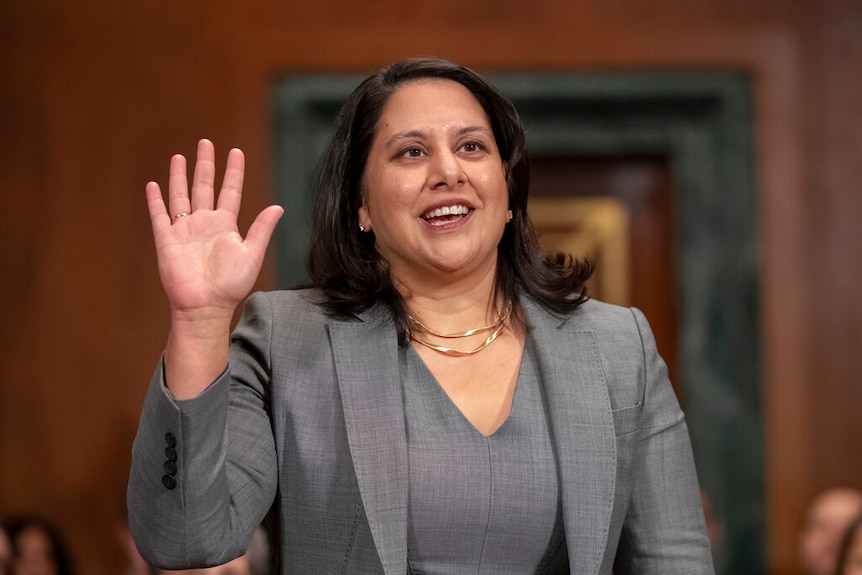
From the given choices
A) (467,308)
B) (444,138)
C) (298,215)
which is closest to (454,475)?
(467,308)

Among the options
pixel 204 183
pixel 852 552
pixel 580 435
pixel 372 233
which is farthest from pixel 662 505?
pixel 852 552

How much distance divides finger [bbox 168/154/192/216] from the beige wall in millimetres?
2623

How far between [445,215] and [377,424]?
16.0 inches

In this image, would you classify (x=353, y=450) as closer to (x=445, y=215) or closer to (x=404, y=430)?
(x=404, y=430)

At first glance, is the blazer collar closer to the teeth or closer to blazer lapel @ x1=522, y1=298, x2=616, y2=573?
blazer lapel @ x1=522, y1=298, x2=616, y2=573

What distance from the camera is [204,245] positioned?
1829 millimetres

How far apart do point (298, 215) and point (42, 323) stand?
3.32ft

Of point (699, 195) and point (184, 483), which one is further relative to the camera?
point (699, 195)

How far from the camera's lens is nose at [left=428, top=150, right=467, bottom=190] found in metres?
2.12

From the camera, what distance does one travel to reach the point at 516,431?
205 centimetres

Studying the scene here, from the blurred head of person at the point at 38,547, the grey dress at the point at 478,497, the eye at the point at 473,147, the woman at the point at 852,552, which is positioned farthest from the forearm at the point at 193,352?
the blurred head of person at the point at 38,547

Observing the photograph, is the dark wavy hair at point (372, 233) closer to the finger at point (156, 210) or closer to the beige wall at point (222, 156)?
the finger at point (156, 210)

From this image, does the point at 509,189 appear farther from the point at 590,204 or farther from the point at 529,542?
the point at 590,204

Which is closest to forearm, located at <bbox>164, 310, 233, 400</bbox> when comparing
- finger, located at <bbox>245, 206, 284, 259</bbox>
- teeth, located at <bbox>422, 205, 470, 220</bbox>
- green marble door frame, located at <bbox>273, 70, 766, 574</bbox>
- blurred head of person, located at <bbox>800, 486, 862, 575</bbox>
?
finger, located at <bbox>245, 206, 284, 259</bbox>
